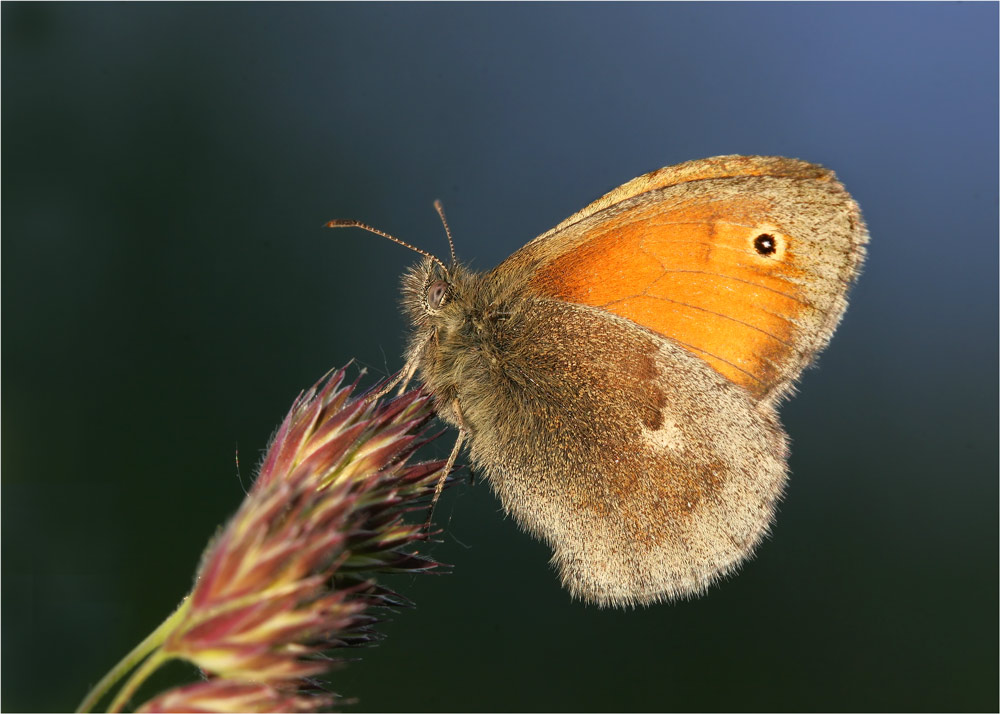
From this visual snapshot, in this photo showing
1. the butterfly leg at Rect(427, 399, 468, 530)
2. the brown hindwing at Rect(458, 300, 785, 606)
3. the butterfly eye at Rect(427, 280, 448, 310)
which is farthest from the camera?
the butterfly eye at Rect(427, 280, 448, 310)

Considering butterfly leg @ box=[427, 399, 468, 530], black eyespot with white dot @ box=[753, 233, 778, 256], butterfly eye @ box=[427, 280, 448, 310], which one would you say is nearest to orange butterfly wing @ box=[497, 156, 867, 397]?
black eyespot with white dot @ box=[753, 233, 778, 256]

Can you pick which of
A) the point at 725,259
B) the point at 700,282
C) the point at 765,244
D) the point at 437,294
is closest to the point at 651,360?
the point at 700,282

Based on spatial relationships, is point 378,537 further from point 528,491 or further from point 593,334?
point 593,334

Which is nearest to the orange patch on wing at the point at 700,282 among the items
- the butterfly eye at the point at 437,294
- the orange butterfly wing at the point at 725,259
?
the orange butterfly wing at the point at 725,259

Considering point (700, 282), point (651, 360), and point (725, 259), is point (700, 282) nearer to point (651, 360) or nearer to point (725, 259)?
point (725, 259)

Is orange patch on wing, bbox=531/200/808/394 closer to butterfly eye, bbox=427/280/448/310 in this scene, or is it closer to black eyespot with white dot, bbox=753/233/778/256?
black eyespot with white dot, bbox=753/233/778/256

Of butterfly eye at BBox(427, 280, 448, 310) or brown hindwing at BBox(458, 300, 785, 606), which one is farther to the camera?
butterfly eye at BBox(427, 280, 448, 310)

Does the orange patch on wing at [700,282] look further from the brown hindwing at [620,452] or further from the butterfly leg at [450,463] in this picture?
the butterfly leg at [450,463]
